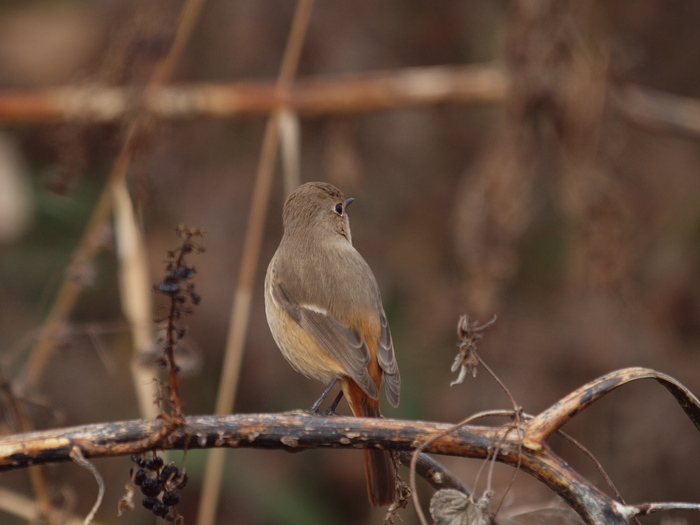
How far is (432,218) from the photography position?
22.1 feet

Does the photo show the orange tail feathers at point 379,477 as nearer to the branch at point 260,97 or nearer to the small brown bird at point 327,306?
the small brown bird at point 327,306

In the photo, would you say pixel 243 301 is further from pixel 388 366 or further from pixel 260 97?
pixel 260 97

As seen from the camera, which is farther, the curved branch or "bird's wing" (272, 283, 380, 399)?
"bird's wing" (272, 283, 380, 399)

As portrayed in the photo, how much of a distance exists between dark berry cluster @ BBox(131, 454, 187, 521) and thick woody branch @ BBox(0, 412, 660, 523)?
0.06 meters

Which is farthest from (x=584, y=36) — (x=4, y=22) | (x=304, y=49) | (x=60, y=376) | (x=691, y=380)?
(x=4, y=22)

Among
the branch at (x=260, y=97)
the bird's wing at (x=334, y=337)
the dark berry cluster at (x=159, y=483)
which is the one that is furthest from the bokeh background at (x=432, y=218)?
the dark berry cluster at (x=159, y=483)

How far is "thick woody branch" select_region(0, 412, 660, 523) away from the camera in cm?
198

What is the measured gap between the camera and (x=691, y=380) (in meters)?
5.63

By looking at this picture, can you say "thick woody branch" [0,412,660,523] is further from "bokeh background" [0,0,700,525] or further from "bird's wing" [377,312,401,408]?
"bokeh background" [0,0,700,525]

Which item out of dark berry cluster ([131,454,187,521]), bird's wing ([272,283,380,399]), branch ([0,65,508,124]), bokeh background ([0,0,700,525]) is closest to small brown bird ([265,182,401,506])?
bird's wing ([272,283,380,399])

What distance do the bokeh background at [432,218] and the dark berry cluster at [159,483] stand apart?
109 inches

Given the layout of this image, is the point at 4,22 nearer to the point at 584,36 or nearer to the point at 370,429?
the point at 584,36

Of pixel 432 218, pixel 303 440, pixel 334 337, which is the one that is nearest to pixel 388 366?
pixel 334 337

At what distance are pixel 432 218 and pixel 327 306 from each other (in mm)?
3629
